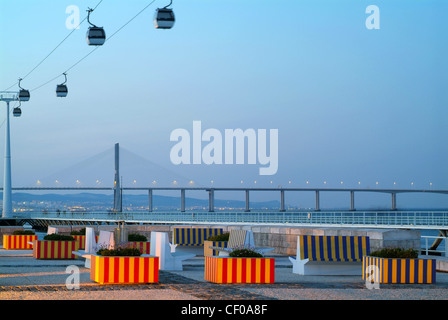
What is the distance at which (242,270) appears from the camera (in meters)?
13.5

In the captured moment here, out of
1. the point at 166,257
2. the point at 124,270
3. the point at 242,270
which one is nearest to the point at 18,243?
the point at 166,257

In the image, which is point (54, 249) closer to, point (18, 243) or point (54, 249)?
point (54, 249)

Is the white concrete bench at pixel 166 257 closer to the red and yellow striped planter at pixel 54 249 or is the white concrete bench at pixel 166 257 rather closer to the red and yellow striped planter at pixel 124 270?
the red and yellow striped planter at pixel 124 270

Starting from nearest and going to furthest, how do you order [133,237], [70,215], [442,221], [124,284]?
Answer: 1. [124,284]
2. [133,237]
3. [442,221]
4. [70,215]

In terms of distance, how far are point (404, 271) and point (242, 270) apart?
2613 millimetres

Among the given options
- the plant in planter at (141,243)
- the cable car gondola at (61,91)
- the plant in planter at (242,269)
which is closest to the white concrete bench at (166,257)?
the plant in planter at (141,243)

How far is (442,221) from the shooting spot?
41.8 meters

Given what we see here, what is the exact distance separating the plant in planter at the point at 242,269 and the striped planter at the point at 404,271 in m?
1.73

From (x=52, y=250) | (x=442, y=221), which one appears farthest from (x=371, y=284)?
(x=442, y=221)

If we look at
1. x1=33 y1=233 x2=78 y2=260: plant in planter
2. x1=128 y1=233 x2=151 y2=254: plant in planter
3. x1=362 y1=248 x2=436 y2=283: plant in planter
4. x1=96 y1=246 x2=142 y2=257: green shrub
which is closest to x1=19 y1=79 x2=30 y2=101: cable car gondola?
x1=33 y1=233 x2=78 y2=260: plant in planter

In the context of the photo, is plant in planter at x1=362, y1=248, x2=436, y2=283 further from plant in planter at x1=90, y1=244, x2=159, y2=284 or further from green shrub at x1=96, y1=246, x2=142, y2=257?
green shrub at x1=96, y1=246, x2=142, y2=257

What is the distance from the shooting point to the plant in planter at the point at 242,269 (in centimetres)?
1341

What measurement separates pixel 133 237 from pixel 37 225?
56.1 metres
